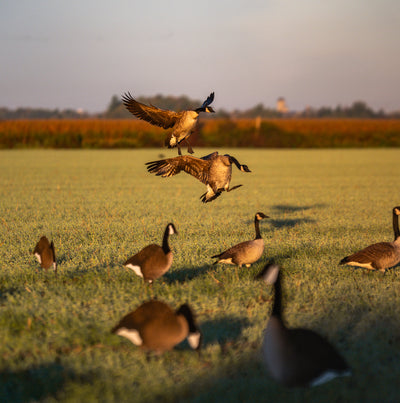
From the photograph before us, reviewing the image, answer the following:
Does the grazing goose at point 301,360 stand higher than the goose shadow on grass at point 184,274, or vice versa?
the grazing goose at point 301,360

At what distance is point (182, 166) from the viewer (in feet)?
Result: 23.7

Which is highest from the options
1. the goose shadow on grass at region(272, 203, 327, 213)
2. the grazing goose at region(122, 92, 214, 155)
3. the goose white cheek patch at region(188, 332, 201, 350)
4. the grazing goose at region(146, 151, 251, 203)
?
the grazing goose at region(122, 92, 214, 155)

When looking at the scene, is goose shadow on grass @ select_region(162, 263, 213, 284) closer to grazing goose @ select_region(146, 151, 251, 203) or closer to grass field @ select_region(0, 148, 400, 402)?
grass field @ select_region(0, 148, 400, 402)

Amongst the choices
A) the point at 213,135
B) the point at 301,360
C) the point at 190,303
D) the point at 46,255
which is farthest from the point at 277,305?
→ the point at 213,135

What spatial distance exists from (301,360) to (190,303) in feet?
8.74

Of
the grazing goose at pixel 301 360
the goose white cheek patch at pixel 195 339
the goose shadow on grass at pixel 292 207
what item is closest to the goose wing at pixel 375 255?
the grazing goose at pixel 301 360

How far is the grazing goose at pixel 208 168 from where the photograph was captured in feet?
22.2

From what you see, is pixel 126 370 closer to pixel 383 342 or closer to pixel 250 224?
pixel 383 342

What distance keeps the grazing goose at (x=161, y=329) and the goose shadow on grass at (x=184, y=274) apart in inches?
111

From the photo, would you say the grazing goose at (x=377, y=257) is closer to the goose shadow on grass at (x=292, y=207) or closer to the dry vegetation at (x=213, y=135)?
the goose shadow on grass at (x=292, y=207)

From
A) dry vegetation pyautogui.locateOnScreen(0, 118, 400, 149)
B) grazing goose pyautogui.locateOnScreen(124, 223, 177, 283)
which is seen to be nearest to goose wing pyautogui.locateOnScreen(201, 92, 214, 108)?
grazing goose pyautogui.locateOnScreen(124, 223, 177, 283)

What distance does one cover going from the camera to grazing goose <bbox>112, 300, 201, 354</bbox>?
520cm

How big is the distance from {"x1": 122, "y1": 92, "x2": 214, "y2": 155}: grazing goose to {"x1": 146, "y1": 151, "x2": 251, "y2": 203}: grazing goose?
1.01 feet

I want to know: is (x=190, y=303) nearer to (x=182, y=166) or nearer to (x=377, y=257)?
(x=182, y=166)
